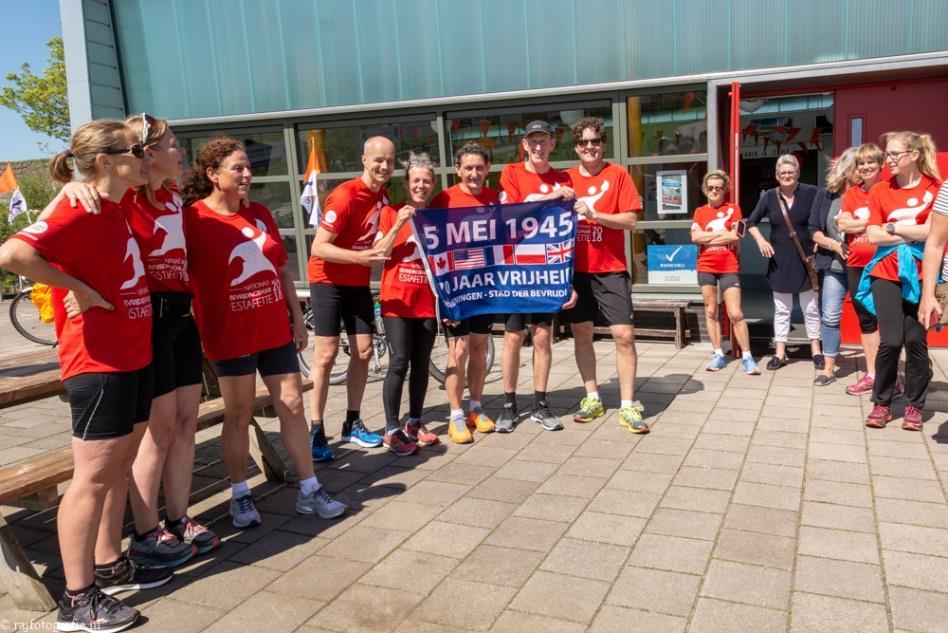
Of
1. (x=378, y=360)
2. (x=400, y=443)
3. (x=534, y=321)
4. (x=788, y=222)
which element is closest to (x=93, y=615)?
(x=400, y=443)

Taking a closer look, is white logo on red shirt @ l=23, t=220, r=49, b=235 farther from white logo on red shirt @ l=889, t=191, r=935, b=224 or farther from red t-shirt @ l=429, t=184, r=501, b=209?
white logo on red shirt @ l=889, t=191, r=935, b=224

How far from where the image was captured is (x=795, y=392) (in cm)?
646

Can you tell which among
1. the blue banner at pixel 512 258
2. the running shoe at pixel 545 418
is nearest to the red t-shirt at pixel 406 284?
the blue banner at pixel 512 258

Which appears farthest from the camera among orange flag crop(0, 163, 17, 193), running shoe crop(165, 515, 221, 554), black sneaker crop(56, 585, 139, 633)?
orange flag crop(0, 163, 17, 193)

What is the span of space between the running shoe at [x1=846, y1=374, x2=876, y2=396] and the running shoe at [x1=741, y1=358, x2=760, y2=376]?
0.89 m

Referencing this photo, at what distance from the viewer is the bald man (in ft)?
16.0

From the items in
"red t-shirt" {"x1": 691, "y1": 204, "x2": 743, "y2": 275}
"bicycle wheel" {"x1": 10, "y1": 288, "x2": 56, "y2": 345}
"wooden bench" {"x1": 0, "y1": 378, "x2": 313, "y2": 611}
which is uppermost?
"red t-shirt" {"x1": 691, "y1": 204, "x2": 743, "y2": 275}

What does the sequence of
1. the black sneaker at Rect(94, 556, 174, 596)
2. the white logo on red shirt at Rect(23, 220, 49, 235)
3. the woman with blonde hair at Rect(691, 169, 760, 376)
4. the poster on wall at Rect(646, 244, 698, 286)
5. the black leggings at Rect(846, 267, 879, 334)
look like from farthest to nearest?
the poster on wall at Rect(646, 244, 698, 286) → the woman with blonde hair at Rect(691, 169, 760, 376) → the black leggings at Rect(846, 267, 879, 334) → the black sneaker at Rect(94, 556, 174, 596) → the white logo on red shirt at Rect(23, 220, 49, 235)

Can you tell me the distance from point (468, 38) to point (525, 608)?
7401 mm

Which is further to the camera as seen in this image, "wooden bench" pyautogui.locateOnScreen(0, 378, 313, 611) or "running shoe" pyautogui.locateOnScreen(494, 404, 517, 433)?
"running shoe" pyautogui.locateOnScreen(494, 404, 517, 433)

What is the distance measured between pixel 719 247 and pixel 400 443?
3.85 metres

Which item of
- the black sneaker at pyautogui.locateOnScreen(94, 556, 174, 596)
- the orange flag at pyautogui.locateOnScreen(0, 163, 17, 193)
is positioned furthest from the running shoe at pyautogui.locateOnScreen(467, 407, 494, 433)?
the orange flag at pyautogui.locateOnScreen(0, 163, 17, 193)

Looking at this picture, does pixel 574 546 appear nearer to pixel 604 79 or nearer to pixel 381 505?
pixel 381 505

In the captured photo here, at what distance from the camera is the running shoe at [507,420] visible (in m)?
5.67
